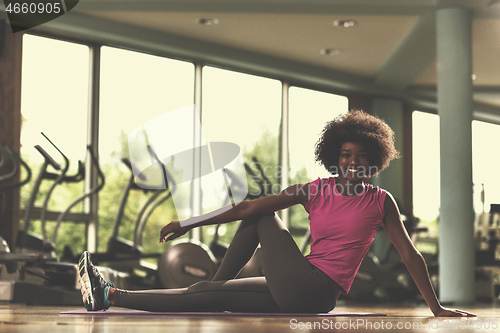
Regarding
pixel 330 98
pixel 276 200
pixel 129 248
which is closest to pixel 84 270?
pixel 276 200

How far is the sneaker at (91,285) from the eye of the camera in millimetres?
1896

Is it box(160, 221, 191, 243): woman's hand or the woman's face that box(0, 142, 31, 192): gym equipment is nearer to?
box(160, 221, 191, 243): woman's hand

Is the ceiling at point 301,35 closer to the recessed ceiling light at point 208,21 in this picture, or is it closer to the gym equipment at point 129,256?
the recessed ceiling light at point 208,21

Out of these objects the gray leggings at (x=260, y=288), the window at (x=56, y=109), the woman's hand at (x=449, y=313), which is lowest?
the woman's hand at (x=449, y=313)

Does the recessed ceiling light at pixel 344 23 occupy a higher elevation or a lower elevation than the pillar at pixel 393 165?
higher

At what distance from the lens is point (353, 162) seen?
1976mm

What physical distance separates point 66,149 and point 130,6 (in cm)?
153

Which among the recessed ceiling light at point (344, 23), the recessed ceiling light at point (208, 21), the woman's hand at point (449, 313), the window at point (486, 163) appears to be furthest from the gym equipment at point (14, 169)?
the window at point (486, 163)

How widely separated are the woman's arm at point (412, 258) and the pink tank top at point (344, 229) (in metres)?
0.04

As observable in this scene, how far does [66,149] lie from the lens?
5348 mm

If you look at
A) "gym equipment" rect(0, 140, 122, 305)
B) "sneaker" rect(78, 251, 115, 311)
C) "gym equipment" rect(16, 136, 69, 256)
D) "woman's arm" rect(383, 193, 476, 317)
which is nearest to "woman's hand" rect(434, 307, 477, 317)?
"woman's arm" rect(383, 193, 476, 317)

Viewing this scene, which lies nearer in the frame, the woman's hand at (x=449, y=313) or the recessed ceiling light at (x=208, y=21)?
the woman's hand at (x=449, y=313)

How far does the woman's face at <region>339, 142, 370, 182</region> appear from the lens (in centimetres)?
197

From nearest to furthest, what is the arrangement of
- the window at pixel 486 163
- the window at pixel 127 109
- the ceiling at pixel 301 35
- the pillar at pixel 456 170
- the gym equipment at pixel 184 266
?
the gym equipment at pixel 184 266 < the pillar at pixel 456 170 < the ceiling at pixel 301 35 < the window at pixel 127 109 < the window at pixel 486 163
